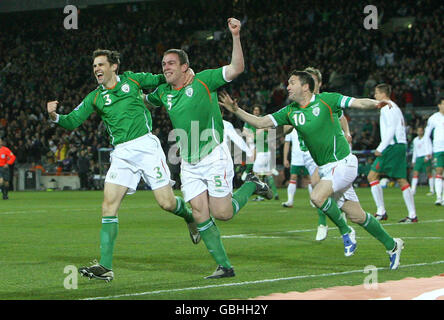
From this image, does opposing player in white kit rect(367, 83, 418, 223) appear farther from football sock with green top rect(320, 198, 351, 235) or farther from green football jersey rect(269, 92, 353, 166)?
green football jersey rect(269, 92, 353, 166)

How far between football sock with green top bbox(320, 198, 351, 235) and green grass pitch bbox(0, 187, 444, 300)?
1.21 ft

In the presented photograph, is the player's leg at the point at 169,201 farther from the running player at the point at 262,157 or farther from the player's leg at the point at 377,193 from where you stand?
the running player at the point at 262,157

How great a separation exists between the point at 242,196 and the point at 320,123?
129 centimetres

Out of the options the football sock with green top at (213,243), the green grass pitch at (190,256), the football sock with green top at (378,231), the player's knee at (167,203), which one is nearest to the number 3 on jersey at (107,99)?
the player's knee at (167,203)

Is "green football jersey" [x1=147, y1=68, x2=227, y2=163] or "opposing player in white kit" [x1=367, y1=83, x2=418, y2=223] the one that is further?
"opposing player in white kit" [x1=367, y1=83, x2=418, y2=223]

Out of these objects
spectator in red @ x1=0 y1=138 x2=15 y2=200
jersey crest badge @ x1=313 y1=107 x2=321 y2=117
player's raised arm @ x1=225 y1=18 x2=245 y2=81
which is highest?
player's raised arm @ x1=225 y1=18 x2=245 y2=81

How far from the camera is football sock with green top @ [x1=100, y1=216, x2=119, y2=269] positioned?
8562mm

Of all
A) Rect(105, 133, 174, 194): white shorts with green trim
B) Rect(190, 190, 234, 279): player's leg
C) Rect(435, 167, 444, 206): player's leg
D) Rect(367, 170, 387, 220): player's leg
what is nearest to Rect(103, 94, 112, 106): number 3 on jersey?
Rect(105, 133, 174, 194): white shorts with green trim

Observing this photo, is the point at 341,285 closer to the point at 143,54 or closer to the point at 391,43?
the point at 391,43

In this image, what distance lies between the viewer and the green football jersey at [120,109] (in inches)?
361

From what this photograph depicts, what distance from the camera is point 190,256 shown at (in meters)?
10.6
